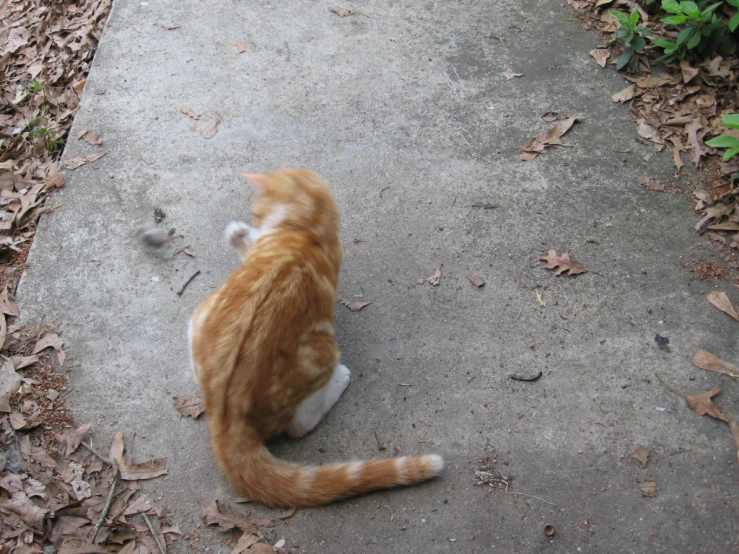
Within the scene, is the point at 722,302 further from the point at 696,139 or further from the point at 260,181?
the point at 260,181

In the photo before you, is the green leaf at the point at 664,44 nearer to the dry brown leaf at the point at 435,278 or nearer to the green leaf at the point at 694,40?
the green leaf at the point at 694,40

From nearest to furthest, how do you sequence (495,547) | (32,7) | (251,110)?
(495,547), (251,110), (32,7)

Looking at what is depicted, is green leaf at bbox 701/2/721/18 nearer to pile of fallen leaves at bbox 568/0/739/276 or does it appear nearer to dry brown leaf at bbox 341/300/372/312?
pile of fallen leaves at bbox 568/0/739/276

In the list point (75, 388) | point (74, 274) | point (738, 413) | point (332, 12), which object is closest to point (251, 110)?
point (332, 12)

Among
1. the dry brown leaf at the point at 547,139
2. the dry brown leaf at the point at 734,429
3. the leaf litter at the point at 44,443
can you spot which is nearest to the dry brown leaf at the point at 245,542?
the leaf litter at the point at 44,443

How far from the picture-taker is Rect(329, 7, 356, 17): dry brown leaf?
568 centimetres

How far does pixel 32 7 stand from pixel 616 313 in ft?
19.9

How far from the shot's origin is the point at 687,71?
4.91 meters

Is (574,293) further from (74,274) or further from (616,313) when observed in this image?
(74,274)

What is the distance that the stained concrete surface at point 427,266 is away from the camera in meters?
3.12

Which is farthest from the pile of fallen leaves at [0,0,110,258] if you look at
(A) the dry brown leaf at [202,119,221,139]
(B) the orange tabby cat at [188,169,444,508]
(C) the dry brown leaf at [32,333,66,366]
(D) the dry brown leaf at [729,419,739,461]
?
(D) the dry brown leaf at [729,419,739,461]

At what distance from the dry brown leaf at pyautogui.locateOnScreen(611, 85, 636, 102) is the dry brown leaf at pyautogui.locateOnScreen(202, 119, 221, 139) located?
304 centimetres

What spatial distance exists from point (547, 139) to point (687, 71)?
1307mm

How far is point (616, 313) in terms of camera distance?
3766 millimetres
